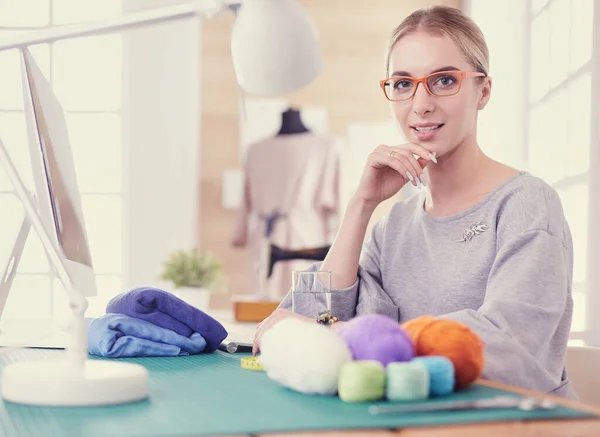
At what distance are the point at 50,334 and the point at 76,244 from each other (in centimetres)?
57

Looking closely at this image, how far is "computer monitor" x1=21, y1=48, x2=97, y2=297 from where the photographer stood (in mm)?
1058

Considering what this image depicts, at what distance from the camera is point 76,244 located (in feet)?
3.58

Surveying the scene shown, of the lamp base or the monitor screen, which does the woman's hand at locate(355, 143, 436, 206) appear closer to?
the monitor screen

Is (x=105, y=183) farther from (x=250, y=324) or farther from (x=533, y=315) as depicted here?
Answer: (x=533, y=315)

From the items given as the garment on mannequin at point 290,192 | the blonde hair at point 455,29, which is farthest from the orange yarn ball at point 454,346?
the garment on mannequin at point 290,192

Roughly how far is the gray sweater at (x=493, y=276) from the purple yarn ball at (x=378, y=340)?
19cm

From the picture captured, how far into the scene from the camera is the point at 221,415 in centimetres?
81

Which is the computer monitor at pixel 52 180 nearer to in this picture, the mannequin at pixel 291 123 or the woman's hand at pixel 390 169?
the woman's hand at pixel 390 169

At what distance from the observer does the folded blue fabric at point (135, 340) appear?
1.31 meters

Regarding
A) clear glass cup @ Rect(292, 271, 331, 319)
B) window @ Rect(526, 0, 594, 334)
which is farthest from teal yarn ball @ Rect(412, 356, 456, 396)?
window @ Rect(526, 0, 594, 334)

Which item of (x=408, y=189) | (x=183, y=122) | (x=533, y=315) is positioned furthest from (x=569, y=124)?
(x=183, y=122)

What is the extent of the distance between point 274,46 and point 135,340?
0.51 meters

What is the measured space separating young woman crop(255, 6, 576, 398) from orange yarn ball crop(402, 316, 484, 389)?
28 cm

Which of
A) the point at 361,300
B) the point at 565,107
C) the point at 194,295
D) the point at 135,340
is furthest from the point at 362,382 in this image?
the point at 194,295
